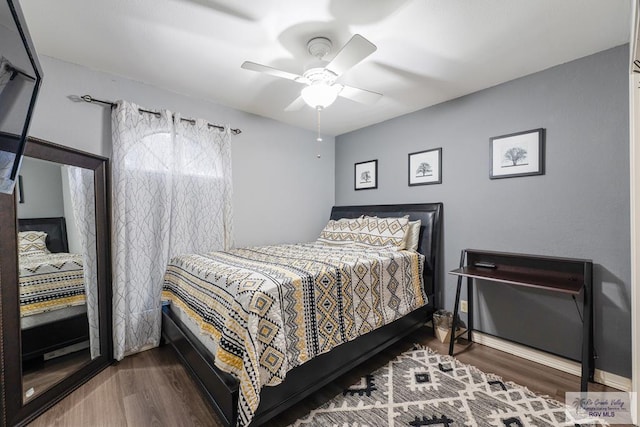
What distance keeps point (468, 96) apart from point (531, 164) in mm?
924

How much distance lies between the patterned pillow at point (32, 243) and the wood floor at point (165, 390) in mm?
1002

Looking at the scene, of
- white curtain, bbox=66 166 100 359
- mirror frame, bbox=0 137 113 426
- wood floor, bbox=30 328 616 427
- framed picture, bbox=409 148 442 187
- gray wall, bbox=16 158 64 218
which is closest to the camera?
mirror frame, bbox=0 137 113 426

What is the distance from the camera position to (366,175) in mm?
3684

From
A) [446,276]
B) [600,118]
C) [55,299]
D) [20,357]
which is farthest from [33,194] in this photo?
[600,118]

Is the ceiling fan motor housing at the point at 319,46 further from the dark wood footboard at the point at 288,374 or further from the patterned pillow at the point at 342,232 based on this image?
the dark wood footboard at the point at 288,374

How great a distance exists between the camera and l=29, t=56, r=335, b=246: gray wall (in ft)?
6.89

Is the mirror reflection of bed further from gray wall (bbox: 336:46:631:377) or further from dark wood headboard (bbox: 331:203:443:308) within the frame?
gray wall (bbox: 336:46:631:377)

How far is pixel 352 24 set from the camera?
5.49 feet

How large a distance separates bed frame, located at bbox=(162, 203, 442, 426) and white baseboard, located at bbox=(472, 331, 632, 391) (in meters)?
0.53

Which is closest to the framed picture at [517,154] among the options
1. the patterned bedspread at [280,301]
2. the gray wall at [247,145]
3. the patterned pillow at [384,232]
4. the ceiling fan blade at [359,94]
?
the patterned pillow at [384,232]

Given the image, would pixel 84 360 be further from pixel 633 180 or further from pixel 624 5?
pixel 624 5

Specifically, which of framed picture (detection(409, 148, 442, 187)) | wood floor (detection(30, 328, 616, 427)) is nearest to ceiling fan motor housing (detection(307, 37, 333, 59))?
framed picture (detection(409, 148, 442, 187))

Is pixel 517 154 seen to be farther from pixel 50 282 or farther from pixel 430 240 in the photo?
pixel 50 282

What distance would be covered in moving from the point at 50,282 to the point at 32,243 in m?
0.29
